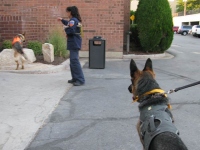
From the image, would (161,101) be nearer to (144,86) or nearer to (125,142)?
(144,86)

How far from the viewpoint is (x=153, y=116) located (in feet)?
9.12

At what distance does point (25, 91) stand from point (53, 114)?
6.09 feet

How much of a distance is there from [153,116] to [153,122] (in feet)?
0.35

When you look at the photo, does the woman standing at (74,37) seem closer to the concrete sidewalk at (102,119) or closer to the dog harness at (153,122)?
the concrete sidewalk at (102,119)

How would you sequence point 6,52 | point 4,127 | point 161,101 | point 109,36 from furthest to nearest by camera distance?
point 109,36 → point 6,52 → point 4,127 → point 161,101

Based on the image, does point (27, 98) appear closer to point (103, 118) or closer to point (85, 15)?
point (103, 118)

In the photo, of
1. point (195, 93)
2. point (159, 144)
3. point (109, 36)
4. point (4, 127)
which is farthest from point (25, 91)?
point (109, 36)

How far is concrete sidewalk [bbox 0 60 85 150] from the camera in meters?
4.39

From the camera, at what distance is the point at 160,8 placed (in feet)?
43.1

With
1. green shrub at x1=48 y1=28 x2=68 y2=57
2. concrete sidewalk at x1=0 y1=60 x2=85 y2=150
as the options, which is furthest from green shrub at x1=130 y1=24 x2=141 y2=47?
concrete sidewalk at x1=0 y1=60 x2=85 y2=150

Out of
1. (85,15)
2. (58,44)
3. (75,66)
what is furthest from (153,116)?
(85,15)

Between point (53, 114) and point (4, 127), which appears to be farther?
point (53, 114)

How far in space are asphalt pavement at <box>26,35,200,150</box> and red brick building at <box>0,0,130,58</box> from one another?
14.6 ft

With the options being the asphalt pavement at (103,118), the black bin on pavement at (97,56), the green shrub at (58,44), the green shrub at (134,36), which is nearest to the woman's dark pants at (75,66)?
the asphalt pavement at (103,118)
